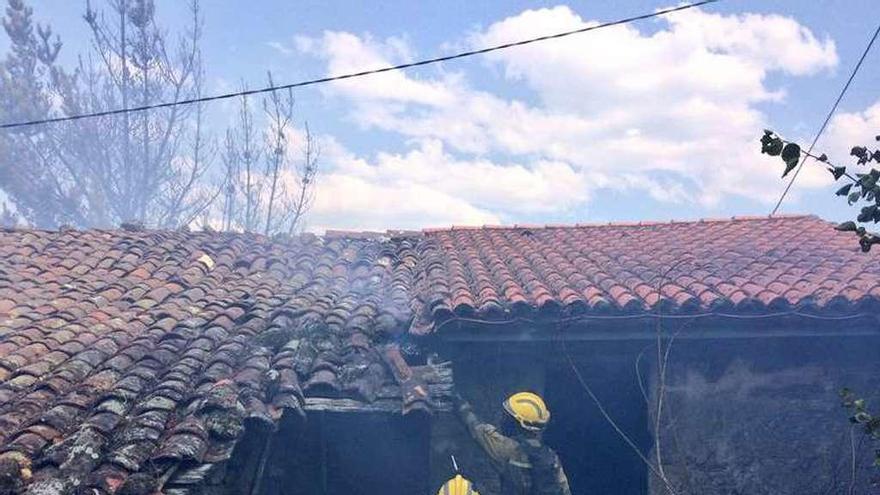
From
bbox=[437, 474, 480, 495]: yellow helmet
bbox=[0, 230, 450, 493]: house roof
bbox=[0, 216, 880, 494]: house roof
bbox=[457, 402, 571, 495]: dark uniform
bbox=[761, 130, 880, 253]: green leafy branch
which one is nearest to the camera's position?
bbox=[761, 130, 880, 253]: green leafy branch

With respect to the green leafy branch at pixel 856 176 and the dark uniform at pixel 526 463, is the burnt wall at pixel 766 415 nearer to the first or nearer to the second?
the dark uniform at pixel 526 463

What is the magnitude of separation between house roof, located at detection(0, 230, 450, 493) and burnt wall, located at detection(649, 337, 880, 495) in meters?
2.61

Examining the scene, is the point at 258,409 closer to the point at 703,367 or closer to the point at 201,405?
the point at 201,405

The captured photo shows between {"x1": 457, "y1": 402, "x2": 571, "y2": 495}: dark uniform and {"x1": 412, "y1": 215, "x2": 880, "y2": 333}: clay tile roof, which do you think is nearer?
{"x1": 457, "y1": 402, "x2": 571, "y2": 495}: dark uniform

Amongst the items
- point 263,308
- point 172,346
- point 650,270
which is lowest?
point 172,346

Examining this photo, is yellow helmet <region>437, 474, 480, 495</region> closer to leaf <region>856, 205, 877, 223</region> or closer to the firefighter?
the firefighter

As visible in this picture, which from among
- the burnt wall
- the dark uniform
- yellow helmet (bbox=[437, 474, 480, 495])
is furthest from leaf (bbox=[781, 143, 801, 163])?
the burnt wall

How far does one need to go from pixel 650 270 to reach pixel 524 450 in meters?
3.20

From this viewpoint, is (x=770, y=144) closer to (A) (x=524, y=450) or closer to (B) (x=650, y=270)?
(A) (x=524, y=450)

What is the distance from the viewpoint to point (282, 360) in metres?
6.08

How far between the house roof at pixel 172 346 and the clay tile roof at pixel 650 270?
0.81m

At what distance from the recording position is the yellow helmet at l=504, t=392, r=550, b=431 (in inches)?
216

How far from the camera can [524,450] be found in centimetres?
546

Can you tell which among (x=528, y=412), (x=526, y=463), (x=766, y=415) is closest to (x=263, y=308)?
(x=528, y=412)
